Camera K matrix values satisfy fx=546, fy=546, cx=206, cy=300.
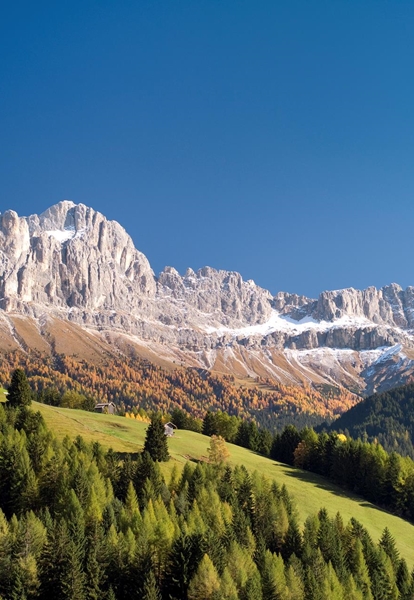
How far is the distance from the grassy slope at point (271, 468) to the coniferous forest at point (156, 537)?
1121cm

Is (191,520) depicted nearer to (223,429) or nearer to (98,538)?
(98,538)

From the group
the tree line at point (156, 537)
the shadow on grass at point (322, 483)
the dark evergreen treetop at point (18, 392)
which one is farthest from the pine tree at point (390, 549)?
the dark evergreen treetop at point (18, 392)

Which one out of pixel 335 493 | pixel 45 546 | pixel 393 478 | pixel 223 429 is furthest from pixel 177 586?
pixel 223 429

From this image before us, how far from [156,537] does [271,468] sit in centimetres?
6154

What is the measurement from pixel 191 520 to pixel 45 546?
17.5 m

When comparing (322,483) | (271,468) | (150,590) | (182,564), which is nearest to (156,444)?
(271,468)

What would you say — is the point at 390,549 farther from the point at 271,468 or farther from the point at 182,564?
the point at 271,468

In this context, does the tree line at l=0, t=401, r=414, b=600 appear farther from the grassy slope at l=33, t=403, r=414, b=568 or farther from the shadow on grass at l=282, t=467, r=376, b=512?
the shadow on grass at l=282, t=467, r=376, b=512

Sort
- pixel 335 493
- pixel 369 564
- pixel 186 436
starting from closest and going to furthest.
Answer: pixel 369 564, pixel 335 493, pixel 186 436

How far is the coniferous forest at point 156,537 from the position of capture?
164ft

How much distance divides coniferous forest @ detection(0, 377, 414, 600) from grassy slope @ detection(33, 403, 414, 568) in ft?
36.8

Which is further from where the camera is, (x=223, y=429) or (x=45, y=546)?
(x=223, y=429)

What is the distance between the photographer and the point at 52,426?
96750mm

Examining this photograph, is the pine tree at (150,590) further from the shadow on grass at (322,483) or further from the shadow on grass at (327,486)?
the shadow on grass at (322,483)
